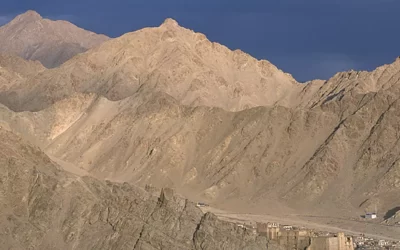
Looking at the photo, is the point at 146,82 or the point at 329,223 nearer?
the point at 329,223

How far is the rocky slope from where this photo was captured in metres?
62.2

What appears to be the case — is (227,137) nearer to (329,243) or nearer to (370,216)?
(370,216)

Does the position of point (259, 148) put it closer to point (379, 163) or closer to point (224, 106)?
point (379, 163)

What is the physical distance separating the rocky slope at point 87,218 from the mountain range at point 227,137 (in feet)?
156

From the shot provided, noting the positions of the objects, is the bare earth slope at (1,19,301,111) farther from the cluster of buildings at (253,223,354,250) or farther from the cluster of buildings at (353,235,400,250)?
the cluster of buildings at (253,223,354,250)

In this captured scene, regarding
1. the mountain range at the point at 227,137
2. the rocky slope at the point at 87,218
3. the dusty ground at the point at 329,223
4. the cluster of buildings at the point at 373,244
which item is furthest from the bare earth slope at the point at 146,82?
the rocky slope at the point at 87,218

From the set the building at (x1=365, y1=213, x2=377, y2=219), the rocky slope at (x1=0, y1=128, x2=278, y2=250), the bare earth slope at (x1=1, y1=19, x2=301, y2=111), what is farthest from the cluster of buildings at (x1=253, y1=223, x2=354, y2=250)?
the bare earth slope at (x1=1, y1=19, x2=301, y2=111)

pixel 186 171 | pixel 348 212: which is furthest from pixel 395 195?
pixel 186 171

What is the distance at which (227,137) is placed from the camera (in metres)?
148

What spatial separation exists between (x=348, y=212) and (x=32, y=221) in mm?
65556

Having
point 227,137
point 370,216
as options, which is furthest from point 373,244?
point 227,137

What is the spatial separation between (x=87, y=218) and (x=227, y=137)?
84.6m

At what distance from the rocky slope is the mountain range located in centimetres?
4742

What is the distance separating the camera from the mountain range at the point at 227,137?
131 m
